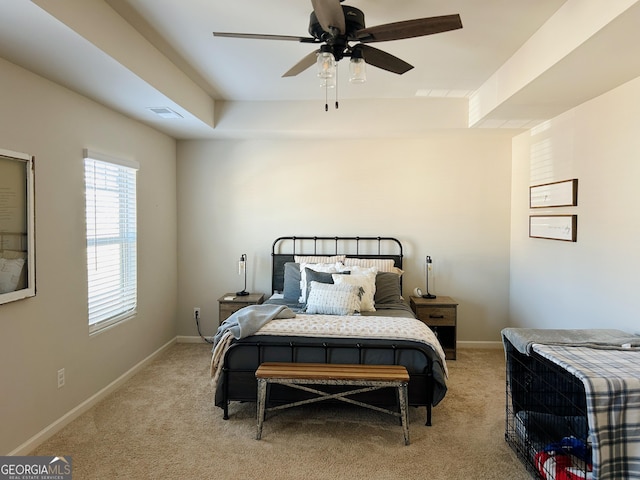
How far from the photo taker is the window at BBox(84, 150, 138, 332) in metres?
3.20

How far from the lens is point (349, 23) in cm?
205

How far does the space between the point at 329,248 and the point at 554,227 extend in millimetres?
2302

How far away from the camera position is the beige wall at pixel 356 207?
4.56m

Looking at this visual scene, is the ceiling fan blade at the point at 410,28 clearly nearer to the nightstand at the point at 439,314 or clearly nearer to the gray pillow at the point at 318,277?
the gray pillow at the point at 318,277

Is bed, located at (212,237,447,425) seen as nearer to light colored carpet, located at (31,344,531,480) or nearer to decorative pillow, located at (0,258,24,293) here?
light colored carpet, located at (31,344,531,480)

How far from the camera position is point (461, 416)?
9.78 feet

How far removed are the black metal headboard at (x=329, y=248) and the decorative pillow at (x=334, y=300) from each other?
994 mm

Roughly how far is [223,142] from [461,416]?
3759mm

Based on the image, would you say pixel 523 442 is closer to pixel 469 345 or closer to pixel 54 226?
pixel 469 345

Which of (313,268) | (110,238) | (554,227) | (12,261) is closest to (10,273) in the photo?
(12,261)

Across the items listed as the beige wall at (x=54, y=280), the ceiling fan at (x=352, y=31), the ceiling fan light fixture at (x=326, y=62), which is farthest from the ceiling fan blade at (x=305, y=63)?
the beige wall at (x=54, y=280)

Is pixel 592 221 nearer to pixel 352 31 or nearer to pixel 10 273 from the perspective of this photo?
pixel 352 31

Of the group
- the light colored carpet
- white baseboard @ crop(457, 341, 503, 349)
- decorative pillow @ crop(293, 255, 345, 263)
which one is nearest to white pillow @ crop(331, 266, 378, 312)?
decorative pillow @ crop(293, 255, 345, 263)

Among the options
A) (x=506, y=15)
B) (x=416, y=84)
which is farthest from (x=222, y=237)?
(x=506, y=15)
